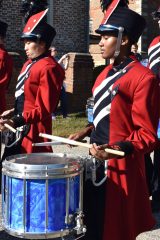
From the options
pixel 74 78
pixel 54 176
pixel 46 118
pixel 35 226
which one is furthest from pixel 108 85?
pixel 74 78

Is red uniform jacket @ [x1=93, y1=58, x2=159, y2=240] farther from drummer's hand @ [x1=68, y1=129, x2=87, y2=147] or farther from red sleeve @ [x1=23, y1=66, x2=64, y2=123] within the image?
red sleeve @ [x1=23, y1=66, x2=64, y2=123]

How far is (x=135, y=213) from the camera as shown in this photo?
327cm

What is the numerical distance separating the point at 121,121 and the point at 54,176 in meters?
0.54

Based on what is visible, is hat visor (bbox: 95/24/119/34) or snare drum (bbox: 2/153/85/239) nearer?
snare drum (bbox: 2/153/85/239)

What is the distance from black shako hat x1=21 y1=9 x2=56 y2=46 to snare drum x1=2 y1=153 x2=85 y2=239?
176cm

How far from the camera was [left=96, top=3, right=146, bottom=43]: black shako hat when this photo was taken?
325cm

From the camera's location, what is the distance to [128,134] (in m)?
3.22

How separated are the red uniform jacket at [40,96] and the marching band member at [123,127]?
1.01m

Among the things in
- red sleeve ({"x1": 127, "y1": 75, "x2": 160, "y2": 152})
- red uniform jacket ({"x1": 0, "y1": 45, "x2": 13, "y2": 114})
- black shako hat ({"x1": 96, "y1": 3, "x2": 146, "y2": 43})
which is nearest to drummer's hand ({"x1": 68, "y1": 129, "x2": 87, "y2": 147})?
red sleeve ({"x1": 127, "y1": 75, "x2": 160, "y2": 152})

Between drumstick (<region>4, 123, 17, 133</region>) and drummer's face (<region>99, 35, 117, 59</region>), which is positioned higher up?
drummer's face (<region>99, 35, 117, 59</region>)

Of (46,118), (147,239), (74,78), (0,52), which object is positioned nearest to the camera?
(46,118)

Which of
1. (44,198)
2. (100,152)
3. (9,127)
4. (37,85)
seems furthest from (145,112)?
(37,85)

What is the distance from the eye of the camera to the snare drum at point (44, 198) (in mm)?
3020

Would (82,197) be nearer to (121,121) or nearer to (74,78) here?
(121,121)
